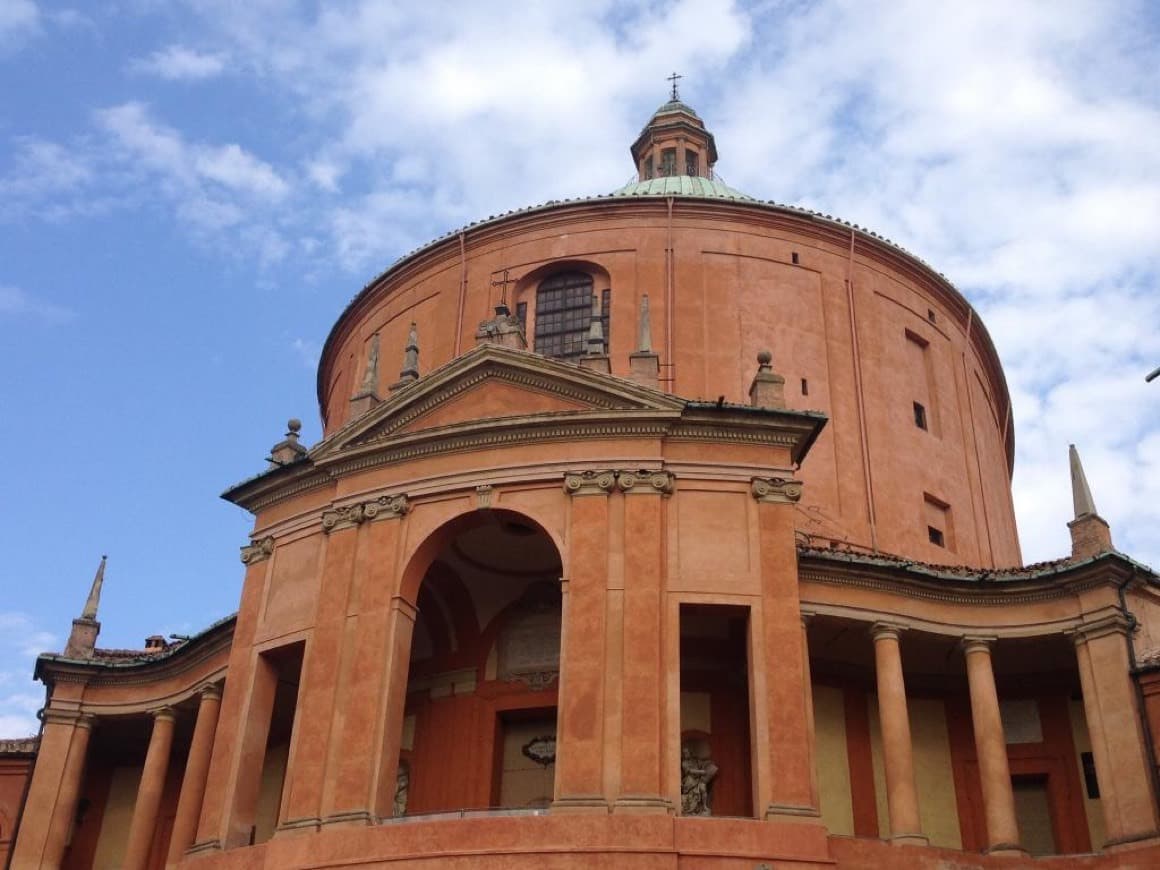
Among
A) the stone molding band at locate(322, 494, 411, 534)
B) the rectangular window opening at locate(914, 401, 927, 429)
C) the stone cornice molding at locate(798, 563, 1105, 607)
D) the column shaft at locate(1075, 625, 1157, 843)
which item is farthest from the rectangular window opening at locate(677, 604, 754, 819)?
the rectangular window opening at locate(914, 401, 927, 429)

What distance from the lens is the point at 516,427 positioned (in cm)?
2164

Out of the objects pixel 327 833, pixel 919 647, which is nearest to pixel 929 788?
pixel 919 647

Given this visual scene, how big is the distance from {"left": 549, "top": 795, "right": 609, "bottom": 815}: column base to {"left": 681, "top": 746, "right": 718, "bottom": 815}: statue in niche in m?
2.94

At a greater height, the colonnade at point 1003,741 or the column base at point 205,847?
the colonnade at point 1003,741

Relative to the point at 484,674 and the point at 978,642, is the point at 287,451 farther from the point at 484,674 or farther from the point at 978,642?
the point at 978,642

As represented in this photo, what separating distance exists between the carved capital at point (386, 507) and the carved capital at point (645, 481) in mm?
3739

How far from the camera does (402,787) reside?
23469mm

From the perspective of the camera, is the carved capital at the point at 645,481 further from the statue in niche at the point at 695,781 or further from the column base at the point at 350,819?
the column base at the point at 350,819

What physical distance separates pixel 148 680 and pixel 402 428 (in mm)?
10284

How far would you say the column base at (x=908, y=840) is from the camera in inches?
789

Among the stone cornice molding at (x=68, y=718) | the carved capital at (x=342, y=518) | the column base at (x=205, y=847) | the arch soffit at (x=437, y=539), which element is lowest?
the column base at (x=205, y=847)

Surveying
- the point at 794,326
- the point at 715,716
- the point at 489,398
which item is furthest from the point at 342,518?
the point at 794,326

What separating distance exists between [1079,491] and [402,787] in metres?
13.3

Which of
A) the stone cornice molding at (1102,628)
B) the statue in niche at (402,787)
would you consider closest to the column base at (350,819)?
the statue in niche at (402,787)
